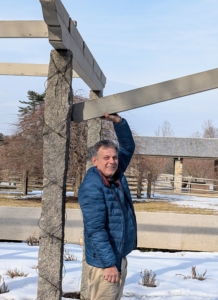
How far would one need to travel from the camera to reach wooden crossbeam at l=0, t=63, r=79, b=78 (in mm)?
5043

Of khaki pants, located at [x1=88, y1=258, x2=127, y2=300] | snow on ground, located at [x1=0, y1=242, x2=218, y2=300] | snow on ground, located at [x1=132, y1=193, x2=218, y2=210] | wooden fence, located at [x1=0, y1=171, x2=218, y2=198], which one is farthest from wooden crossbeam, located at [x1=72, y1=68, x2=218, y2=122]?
wooden fence, located at [x1=0, y1=171, x2=218, y2=198]

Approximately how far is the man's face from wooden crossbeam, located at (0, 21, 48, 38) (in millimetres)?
1267

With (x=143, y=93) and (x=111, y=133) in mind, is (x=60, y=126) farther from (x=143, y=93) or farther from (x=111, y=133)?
(x=111, y=133)

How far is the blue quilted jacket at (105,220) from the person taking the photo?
258cm

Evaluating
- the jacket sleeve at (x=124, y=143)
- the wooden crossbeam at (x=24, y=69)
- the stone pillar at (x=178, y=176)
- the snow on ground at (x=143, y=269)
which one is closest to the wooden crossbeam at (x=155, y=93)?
the jacket sleeve at (x=124, y=143)

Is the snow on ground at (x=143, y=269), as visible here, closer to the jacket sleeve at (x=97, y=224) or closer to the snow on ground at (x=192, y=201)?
the jacket sleeve at (x=97, y=224)

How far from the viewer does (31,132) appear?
1778cm

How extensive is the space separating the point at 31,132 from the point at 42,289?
49.0 feet

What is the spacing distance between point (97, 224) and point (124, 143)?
88 centimetres

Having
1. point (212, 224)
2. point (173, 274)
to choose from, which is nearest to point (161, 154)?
point (212, 224)

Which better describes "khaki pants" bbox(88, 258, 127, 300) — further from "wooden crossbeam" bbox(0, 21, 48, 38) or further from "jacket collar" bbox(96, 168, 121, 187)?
"wooden crossbeam" bbox(0, 21, 48, 38)

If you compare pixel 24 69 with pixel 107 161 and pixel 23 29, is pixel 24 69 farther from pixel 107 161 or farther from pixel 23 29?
pixel 107 161

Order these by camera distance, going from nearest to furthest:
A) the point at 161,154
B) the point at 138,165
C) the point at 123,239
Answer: the point at 123,239 → the point at 138,165 → the point at 161,154

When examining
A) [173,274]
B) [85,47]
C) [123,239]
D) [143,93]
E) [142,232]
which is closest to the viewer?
[123,239]
